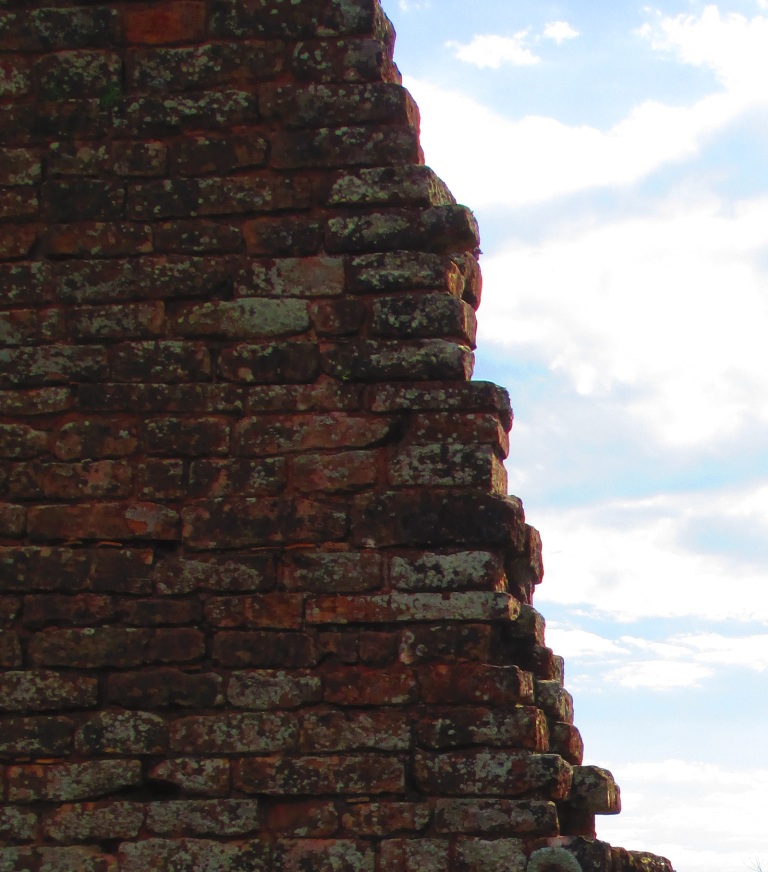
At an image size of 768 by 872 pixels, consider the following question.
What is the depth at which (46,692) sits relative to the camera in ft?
13.5

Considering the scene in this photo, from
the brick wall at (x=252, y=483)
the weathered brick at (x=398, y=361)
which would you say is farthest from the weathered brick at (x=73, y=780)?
the weathered brick at (x=398, y=361)

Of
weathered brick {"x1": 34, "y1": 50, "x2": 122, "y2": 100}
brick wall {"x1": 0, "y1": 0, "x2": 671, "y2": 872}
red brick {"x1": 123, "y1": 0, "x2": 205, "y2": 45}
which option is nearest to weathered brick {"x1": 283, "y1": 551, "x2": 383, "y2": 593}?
brick wall {"x1": 0, "y1": 0, "x2": 671, "y2": 872}

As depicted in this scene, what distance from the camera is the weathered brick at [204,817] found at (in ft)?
13.0

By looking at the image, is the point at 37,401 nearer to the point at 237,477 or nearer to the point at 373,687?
the point at 237,477

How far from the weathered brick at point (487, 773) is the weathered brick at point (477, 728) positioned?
0.03 m

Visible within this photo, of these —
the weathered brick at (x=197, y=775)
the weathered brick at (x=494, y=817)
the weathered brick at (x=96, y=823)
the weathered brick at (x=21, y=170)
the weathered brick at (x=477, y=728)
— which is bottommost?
the weathered brick at (x=96, y=823)

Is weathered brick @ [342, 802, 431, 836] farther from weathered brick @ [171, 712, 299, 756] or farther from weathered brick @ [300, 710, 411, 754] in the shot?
weathered brick @ [171, 712, 299, 756]

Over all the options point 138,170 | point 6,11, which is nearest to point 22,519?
point 138,170

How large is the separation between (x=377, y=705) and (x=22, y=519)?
1.42 metres

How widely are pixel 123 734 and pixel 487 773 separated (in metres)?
1.22

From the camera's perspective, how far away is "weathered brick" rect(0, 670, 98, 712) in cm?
411

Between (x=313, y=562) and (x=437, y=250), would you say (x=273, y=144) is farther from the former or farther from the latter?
(x=313, y=562)

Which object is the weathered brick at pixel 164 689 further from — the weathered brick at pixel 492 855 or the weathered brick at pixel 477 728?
the weathered brick at pixel 492 855

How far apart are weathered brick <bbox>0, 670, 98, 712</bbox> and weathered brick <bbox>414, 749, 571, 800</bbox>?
45.2 inches
